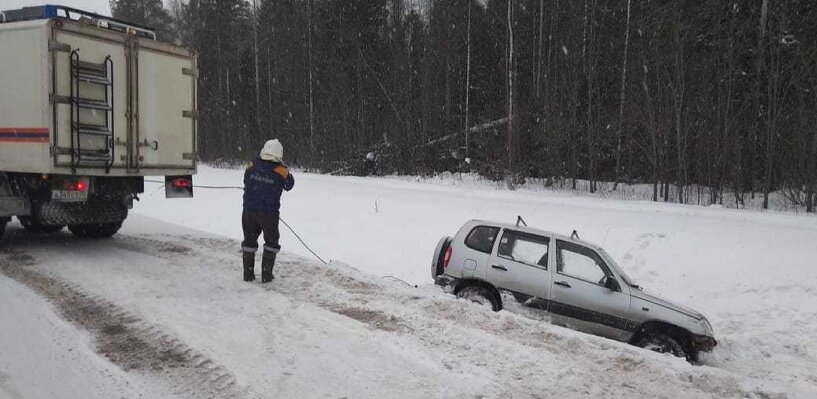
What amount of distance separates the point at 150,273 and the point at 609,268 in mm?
6016

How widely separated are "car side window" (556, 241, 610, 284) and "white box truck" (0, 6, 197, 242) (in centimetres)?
632

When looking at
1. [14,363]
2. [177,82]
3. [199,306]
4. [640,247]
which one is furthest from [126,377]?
[640,247]

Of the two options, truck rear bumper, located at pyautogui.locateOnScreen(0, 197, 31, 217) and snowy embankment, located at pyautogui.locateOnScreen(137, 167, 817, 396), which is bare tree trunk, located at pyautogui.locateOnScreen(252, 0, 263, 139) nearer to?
snowy embankment, located at pyautogui.locateOnScreen(137, 167, 817, 396)

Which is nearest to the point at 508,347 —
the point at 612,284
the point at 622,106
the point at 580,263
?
the point at 612,284

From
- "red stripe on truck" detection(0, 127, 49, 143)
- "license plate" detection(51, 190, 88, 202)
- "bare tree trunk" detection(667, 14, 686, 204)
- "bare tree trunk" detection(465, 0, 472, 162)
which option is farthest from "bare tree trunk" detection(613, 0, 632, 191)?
"red stripe on truck" detection(0, 127, 49, 143)

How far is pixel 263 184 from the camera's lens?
6.60 m

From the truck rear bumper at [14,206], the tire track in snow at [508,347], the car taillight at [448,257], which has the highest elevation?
the truck rear bumper at [14,206]

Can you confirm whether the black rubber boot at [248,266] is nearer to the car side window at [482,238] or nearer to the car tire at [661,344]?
the car side window at [482,238]

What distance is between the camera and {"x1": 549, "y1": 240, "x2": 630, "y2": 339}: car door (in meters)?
6.90

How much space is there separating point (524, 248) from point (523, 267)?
0.32m

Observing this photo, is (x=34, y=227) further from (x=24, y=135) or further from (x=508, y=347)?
(x=508, y=347)

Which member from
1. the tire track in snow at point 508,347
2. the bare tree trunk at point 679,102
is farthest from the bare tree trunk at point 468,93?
the tire track in snow at point 508,347

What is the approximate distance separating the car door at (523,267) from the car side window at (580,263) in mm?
187

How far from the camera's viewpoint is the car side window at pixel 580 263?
23.5 feet
